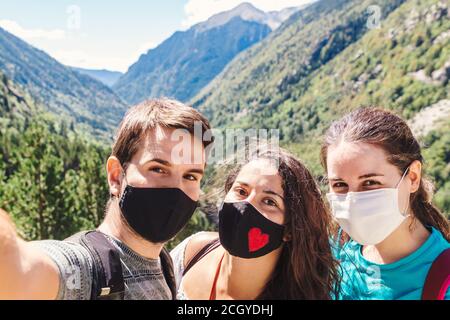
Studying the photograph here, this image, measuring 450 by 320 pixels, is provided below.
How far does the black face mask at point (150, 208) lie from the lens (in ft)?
11.0

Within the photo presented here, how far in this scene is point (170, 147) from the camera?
3379 mm

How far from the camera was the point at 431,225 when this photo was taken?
4156 millimetres

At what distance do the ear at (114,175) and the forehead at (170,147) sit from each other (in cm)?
19

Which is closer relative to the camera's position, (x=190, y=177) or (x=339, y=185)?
(x=190, y=177)

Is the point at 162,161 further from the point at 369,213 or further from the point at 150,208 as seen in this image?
the point at 369,213

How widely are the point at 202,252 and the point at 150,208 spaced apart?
1232 mm

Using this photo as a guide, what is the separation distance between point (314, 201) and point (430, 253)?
3.38 ft

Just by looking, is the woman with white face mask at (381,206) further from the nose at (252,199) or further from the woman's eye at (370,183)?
the nose at (252,199)

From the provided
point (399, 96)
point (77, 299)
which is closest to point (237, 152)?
point (77, 299)

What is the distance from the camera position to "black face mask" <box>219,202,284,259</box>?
154 inches

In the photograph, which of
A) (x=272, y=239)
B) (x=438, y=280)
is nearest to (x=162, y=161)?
(x=272, y=239)

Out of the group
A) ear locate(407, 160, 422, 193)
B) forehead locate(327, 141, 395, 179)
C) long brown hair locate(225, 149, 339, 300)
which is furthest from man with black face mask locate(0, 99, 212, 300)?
ear locate(407, 160, 422, 193)

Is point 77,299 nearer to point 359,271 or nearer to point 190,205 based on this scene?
point 190,205

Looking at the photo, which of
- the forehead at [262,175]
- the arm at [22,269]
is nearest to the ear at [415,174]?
the forehead at [262,175]
